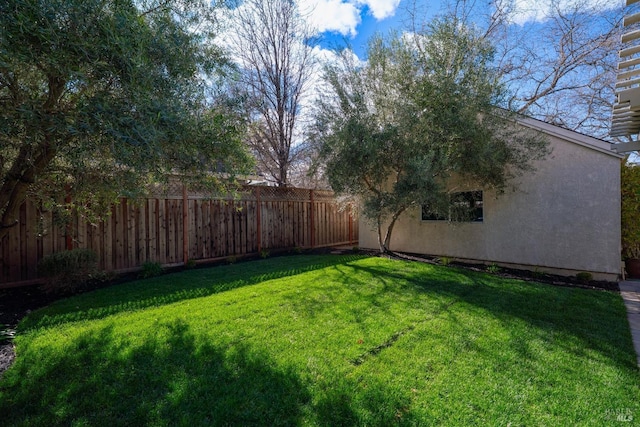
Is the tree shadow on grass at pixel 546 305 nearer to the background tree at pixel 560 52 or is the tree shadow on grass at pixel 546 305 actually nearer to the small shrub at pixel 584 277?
the small shrub at pixel 584 277

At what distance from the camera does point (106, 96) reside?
2.66 m

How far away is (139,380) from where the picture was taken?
8.32ft

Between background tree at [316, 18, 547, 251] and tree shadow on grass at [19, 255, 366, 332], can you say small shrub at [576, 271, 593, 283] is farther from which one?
tree shadow on grass at [19, 255, 366, 332]

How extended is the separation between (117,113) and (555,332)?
5.44 meters

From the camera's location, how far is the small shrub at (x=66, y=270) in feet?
16.5

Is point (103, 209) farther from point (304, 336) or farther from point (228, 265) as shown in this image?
point (304, 336)

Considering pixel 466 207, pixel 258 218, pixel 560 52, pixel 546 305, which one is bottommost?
pixel 546 305

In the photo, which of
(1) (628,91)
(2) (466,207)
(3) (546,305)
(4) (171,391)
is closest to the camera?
(4) (171,391)

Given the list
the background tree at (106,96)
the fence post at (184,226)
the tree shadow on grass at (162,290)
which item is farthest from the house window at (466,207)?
the fence post at (184,226)

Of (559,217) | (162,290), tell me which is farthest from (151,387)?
(559,217)

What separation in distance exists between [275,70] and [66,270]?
32.0 ft

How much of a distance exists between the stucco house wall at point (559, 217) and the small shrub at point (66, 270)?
8800mm

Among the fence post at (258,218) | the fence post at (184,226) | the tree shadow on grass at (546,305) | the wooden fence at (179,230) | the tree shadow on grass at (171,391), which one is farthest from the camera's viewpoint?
the fence post at (258,218)

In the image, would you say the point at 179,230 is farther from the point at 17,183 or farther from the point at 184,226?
the point at 17,183
